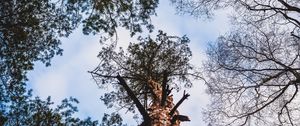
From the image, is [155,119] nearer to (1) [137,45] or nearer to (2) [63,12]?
(2) [63,12]

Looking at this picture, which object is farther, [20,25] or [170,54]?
[170,54]

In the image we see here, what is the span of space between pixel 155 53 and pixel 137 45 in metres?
0.59

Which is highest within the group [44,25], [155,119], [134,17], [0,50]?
[134,17]

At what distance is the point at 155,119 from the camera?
26.1 ft

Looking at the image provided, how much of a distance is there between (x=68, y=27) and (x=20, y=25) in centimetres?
124

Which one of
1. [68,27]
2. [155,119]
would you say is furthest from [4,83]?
[155,119]

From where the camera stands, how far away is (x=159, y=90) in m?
10.6

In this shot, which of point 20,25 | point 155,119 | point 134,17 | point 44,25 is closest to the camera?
point 155,119

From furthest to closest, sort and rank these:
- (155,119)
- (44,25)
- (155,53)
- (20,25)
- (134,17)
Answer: (155,53) < (134,17) < (44,25) < (20,25) < (155,119)

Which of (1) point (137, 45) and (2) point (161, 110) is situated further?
(1) point (137, 45)

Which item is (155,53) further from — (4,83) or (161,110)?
(4,83)

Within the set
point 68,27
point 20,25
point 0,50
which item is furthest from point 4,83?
point 68,27

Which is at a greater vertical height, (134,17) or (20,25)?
(134,17)

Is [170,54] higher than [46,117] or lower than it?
higher
